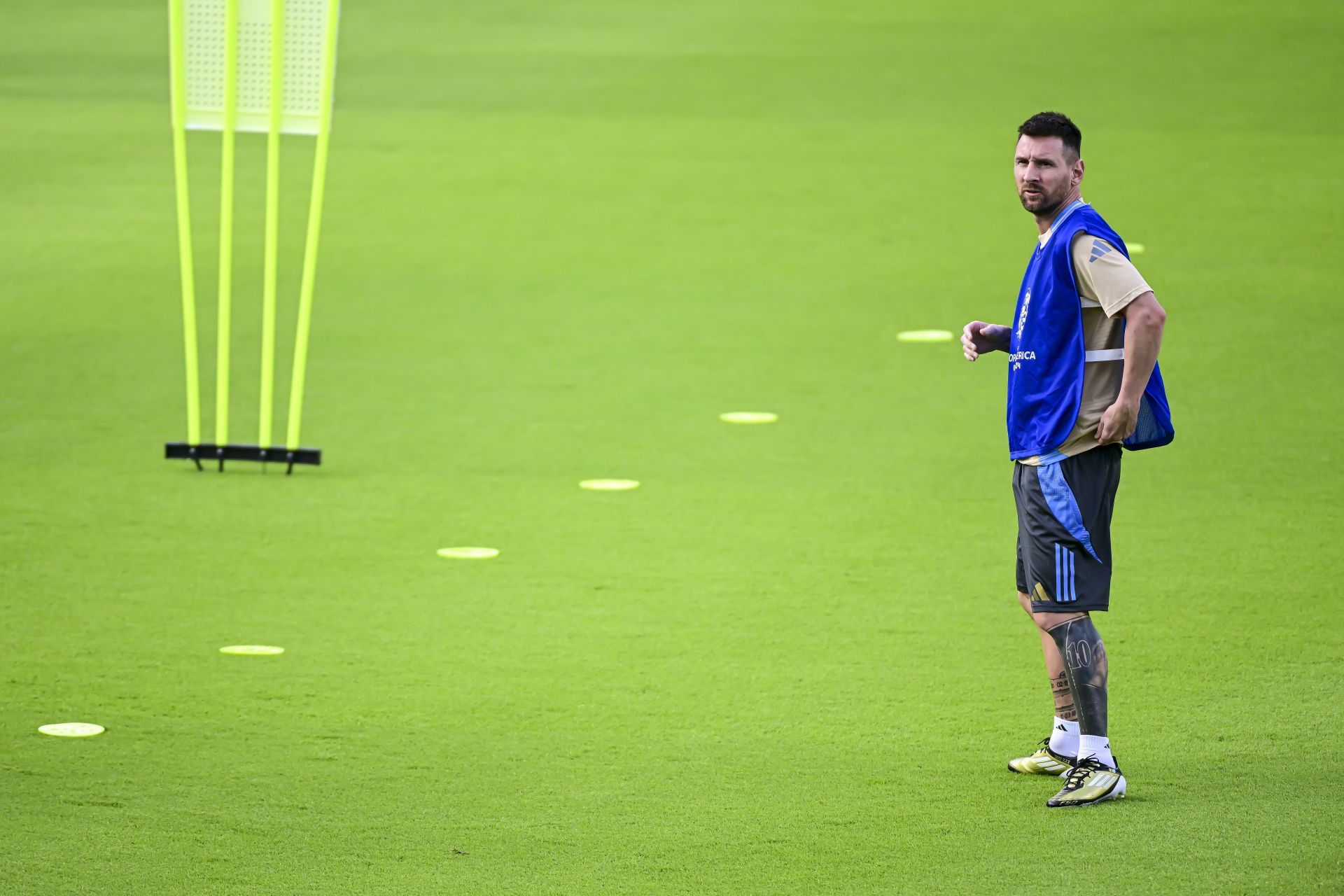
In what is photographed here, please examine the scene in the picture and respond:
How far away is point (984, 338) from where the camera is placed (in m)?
3.72

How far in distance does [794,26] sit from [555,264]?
6040 mm

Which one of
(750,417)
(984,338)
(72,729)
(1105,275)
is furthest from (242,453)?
(1105,275)

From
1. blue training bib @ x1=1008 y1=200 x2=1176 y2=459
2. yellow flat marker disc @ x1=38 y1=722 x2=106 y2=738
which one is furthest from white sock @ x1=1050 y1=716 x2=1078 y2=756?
yellow flat marker disc @ x1=38 y1=722 x2=106 y2=738

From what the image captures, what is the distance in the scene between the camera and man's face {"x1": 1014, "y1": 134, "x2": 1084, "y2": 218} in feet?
11.4

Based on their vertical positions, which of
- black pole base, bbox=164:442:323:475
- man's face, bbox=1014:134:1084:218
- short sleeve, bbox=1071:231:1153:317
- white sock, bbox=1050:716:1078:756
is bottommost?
white sock, bbox=1050:716:1078:756

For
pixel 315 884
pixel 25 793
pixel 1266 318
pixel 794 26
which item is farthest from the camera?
pixel 794 26

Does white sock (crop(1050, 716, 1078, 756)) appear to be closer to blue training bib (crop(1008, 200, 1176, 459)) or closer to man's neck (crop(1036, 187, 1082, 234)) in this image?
blue training bib (crop(1008, 200, 1176, 459))

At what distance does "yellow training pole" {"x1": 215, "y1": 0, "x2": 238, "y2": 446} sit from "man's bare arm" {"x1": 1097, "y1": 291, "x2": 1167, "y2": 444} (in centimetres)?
363

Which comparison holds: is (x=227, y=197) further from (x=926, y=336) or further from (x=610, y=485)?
(x=926, y=336)

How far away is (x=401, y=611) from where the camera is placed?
16.5 feet

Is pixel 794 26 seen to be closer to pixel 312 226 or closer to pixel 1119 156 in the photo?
pixel 1119 156

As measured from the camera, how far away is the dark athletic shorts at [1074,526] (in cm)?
350

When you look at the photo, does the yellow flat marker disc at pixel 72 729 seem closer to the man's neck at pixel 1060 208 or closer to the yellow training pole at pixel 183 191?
the yellow training pole at pixel 183 191

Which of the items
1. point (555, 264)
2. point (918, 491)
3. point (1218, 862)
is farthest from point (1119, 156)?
point (1218, 862)
